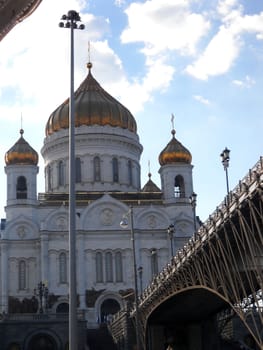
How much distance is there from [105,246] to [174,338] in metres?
61.3

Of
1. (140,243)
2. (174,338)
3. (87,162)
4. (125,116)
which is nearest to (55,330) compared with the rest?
(140,243)

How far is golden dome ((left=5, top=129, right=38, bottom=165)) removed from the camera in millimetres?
73312

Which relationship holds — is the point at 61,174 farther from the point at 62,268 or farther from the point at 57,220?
the point at 62,268

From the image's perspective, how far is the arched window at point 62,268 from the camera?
69062mm

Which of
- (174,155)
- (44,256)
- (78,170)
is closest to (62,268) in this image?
(44,256)

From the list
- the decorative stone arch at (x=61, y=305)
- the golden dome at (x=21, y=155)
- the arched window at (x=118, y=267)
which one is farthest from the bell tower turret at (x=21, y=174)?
the decorative stone arch at (x=61, y=305)

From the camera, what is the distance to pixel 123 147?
259ft

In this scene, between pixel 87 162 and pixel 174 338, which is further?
pixel 87 162

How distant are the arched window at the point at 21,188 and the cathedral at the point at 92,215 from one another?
3.8 inches

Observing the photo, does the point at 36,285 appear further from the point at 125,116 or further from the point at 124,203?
the point at 125,116

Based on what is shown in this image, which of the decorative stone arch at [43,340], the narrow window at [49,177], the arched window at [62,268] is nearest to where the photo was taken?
the decorative stone arch at [43,340]

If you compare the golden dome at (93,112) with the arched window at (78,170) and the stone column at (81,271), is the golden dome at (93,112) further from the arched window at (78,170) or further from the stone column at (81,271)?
the stone column at (81,271)

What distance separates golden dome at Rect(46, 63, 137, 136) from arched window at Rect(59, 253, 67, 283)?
49.1 feet

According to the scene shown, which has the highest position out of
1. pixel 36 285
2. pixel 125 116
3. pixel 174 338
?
pixel 125 116
